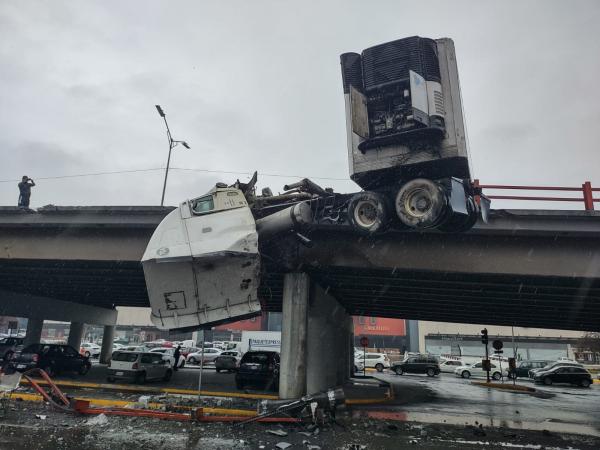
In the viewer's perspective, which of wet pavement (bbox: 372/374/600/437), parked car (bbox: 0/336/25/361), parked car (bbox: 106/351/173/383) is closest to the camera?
wet pavement (bbox: 372/374/600/437)

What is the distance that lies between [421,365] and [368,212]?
87.5ft

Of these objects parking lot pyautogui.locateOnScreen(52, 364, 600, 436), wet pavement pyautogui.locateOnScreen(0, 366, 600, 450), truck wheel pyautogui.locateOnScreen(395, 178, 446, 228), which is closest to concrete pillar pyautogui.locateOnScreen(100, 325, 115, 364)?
parking lot pyautogui.locateOnScreen(52, 364, 600, 436)

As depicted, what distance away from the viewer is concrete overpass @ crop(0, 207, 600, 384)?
10984mm

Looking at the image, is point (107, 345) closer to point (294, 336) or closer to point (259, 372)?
point (259, 372)

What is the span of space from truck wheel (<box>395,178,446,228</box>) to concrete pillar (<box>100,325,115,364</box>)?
98.5 feet

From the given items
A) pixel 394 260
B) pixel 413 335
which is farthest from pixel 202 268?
pixel 413 335

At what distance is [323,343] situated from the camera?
16859 millimetres

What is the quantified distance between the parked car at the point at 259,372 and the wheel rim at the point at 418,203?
32.6 ft

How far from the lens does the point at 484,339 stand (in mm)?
26719

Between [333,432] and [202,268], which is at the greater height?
[202,268]

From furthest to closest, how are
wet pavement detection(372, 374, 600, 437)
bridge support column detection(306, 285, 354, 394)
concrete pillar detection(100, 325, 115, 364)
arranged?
concrete pillar detection(100, 325, 115, 364)
bridge support column detection(306, 285, 354, 394)
wet pavement detection(372, 374, 600, 437)

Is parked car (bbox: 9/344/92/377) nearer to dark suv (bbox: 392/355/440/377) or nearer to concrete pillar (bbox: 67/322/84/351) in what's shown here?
concrete pillar (bbox: 67/322/84/351)

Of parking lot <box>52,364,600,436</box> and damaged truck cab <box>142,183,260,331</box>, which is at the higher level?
damaged truck cab <box>142,183,260,331</box>

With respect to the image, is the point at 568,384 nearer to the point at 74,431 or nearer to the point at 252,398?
the point at 252,398
